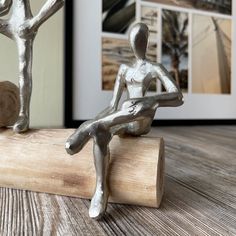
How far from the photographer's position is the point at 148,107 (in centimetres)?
28

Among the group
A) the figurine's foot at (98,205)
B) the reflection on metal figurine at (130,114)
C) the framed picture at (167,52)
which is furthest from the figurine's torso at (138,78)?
the framed picture at (167,52)

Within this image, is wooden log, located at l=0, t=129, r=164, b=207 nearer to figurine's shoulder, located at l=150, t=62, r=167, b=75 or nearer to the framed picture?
figurine's shoulder, located at l=150, t=62, r=167, b=75

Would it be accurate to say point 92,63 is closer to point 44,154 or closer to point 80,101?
point 80,101

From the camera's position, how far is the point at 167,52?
1.13 metres

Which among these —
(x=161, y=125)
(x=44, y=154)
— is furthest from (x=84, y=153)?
(x=161, y=125)

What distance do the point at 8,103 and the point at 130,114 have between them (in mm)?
202

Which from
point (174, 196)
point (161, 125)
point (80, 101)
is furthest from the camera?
point (161, 125)

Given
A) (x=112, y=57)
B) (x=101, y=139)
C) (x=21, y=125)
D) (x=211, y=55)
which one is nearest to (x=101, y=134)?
(x=101, y=139)

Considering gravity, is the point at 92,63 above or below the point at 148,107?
above

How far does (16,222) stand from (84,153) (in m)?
0.10

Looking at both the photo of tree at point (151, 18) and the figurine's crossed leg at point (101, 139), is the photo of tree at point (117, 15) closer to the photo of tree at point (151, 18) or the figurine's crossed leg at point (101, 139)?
the photo of tree at point (151, 18)

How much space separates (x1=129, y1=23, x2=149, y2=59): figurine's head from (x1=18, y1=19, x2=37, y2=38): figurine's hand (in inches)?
5.1

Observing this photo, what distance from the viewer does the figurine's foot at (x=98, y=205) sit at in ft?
0.90

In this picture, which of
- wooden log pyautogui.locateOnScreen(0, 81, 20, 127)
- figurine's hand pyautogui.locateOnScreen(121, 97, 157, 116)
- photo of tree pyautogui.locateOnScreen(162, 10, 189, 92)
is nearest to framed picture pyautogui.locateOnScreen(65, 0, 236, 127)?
photo of tree pyautogui.locateOnScreen(162, 10, 189, 92)
